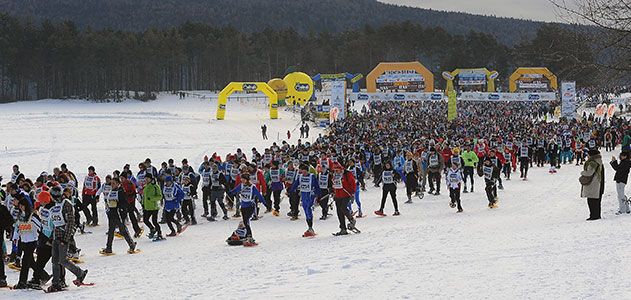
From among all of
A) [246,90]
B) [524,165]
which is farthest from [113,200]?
[246,90]

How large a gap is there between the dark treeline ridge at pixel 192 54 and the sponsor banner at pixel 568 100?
29.9m

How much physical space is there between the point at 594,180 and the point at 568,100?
3675cm

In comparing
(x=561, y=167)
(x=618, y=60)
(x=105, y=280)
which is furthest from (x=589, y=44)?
(x=561, y=167)

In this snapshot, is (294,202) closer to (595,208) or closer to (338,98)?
(595,208)

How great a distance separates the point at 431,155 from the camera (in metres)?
20.1

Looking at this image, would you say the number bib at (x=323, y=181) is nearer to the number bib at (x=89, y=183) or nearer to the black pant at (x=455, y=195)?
the black pant at (x=455, y=195)

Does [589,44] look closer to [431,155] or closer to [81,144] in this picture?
[431,155]

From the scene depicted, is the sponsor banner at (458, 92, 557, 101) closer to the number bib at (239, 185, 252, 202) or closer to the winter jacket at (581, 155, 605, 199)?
the winter jacket at (581, 155, 605, 199)

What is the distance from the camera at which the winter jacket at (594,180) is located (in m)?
12.6

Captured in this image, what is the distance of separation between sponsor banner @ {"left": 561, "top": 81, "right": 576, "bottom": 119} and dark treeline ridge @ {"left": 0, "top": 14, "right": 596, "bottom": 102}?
1177 inches

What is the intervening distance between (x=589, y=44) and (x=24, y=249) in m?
9.36

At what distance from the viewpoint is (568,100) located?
47000 mm

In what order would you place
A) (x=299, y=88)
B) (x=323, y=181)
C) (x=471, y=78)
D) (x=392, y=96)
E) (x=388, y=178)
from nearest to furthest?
(x=323, y=181) < (x=388, y=178) < (x=392, y=96) < (x=299, y=88) < (x=471, y=78)

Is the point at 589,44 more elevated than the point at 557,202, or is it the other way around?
the point at 589,44
